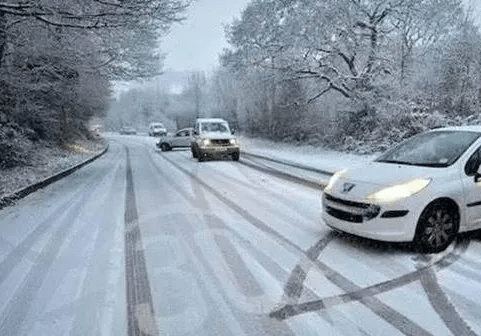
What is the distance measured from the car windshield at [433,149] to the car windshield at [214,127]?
1635 cm

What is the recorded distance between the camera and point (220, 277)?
18.6 ft

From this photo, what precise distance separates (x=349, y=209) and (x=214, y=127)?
59.1 feet

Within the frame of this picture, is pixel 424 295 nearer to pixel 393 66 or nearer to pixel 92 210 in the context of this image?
pixel 92 210

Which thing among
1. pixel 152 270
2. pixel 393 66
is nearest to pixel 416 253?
pixel 152 270

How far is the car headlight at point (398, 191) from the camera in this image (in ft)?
20.4

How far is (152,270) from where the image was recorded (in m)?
5.97

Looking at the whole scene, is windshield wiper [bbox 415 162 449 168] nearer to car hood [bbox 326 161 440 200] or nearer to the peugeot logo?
car hood [bbox 326 161 440 200]

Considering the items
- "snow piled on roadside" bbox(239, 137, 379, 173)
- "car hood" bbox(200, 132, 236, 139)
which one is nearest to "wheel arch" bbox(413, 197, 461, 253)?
"snow piled on roadside" bbox(239, 137, 379, 173)

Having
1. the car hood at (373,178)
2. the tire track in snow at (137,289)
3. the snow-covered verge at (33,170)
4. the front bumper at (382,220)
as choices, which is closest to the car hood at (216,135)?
the snow-covered verge at (33,170)

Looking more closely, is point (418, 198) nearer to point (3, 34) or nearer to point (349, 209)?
point (349, 209)

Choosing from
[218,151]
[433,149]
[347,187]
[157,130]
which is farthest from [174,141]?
[157,130]

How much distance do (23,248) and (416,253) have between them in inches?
209

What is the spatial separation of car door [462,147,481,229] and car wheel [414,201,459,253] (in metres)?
0.24

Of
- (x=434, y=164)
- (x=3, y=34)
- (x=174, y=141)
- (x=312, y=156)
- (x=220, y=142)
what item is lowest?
(x=312, y=156)
